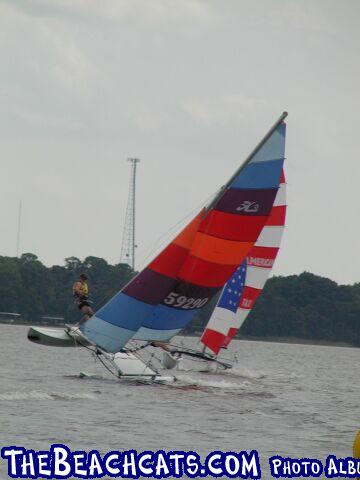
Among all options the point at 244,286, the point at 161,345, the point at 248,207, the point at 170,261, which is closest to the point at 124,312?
the point at 170,261

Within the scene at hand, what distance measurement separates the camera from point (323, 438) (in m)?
32.3

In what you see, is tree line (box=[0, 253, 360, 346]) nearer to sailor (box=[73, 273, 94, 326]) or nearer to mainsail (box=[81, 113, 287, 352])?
mainsail (box=[81, 113, 287, 352])

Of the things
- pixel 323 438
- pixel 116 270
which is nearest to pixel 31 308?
pixel 116 270

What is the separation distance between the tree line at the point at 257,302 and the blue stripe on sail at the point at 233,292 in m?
109

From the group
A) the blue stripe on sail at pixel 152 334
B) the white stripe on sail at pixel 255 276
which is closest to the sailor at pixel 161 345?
the blue stripe on sail at pixel 152 334

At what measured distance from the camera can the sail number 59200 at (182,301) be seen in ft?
137

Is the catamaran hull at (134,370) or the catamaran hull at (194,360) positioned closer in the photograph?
the catamaran hull at (134,370)

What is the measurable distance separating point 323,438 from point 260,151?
13.2 meters

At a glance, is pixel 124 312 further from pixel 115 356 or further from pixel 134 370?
pixel 115 356

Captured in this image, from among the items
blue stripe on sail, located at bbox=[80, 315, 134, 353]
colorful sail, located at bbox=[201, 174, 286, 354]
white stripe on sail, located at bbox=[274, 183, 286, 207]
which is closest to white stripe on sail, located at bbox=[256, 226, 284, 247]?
colorful sail, located at bbox=[201, 174, 286, 354]

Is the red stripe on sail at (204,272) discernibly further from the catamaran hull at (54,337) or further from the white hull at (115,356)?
the catamaran hull at (54,337)

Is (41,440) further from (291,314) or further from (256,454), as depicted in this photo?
(291,314)

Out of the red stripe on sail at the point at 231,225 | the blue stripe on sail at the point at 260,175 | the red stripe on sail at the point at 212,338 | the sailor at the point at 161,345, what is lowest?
the sailor at the point at 161,345

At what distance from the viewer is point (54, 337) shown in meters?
40.5
